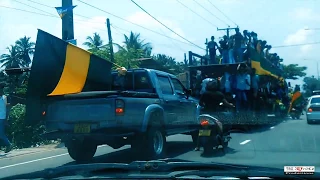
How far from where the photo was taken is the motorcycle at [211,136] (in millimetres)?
8422

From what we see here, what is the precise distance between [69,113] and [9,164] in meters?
2.59

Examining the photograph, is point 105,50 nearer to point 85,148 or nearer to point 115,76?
point 115,76

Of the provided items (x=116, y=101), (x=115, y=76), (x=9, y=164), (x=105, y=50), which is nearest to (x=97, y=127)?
(x=116, y=101)

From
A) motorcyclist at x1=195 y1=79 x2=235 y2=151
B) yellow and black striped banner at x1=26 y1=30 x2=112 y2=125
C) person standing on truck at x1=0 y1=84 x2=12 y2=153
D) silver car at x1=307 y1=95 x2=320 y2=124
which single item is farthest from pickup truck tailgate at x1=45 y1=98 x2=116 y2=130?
silver car at x1=307 y1=95 x2=320 y2=124

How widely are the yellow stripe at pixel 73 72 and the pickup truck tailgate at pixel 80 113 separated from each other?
1.10 feet

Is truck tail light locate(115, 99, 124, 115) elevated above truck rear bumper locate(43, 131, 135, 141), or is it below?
above

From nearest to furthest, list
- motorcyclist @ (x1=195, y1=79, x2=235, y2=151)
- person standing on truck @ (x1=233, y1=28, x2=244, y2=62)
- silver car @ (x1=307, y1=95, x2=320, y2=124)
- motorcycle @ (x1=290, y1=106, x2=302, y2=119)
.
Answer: motorcyclist @ (x1=195, y1=79, x2=235, y2=151)
person standing on truck @ (x1=233, y1=28, x2=244, y2=62)
silver car @ (x1=307, y1=95, x2=320, y2=124)
motorcycle @ (x1=290, y1=106, x2=302, y2=119)

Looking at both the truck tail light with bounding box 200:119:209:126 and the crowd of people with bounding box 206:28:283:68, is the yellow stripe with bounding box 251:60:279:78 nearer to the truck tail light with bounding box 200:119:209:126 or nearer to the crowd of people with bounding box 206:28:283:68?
the crowd of people with bounding box 206:28:283:68

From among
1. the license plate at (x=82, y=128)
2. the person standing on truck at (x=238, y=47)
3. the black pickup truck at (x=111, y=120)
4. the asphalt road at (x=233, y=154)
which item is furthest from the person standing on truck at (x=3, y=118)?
the person standing on truck at (x=238, y=47)

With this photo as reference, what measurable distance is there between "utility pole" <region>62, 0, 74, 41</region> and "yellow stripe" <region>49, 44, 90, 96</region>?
3485mm

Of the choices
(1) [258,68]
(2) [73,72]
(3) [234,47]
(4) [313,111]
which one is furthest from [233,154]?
(4) [313,111]

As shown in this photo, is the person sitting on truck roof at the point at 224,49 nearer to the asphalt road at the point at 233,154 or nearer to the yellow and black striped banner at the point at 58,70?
the asphalt road at the point at 233,154

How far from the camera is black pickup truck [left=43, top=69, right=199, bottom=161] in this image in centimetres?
894

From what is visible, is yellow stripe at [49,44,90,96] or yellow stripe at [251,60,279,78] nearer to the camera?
yellow stripe at [49,44,90,96]
